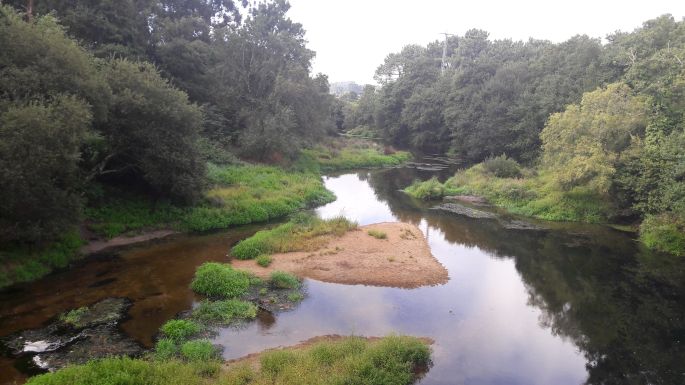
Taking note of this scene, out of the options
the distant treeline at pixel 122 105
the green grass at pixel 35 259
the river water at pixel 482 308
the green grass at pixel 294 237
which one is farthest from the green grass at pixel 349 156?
the green grass at pixel 35 259

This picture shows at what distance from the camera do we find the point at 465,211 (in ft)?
124

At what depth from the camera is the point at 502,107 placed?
60094 millimetres

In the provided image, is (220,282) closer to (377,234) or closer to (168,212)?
(168,212)

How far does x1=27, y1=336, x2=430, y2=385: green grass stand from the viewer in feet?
37.0

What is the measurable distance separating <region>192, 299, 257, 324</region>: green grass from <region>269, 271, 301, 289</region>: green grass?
2.31 meters

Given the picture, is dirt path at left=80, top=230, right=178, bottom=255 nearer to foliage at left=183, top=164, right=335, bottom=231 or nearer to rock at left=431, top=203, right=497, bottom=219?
foliage at left=183, top=164, right=335, bottom=231

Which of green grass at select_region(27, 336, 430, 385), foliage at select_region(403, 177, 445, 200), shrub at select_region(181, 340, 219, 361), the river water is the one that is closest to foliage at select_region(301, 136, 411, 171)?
foliage at select_region(403, 177, 445, 200)

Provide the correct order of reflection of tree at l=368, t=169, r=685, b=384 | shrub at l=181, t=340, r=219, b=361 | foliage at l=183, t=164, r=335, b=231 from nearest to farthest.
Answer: shrub at l=181, t=340, r=219, b=361 < reflection of tree at l=368, t=169, r=685, b=384 < foliage at l=183, t=164, r=335, b=231

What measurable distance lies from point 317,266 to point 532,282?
10.5 meters

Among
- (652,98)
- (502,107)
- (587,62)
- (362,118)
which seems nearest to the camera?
(652,98)

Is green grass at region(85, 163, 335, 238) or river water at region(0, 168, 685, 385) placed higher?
green grass at region(85, 163, 335, 238)

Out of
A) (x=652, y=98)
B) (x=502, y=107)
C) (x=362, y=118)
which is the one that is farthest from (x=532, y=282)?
(x=362, y=118)

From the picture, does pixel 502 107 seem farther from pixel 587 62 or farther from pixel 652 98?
pixel 652 98

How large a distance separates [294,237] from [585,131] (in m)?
24.7
